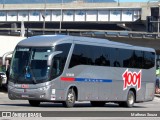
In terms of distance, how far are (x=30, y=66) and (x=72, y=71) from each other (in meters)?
2.07

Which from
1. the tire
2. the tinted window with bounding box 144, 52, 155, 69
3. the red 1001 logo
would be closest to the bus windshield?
the tire

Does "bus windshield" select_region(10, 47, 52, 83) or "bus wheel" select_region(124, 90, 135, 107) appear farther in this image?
"bus wheel" select_region(124, 90, 135, 107)

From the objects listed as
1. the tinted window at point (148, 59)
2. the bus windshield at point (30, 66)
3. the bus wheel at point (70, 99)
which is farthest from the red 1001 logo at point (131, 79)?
the bus windshield at point (30, 66)

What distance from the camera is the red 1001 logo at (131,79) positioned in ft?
99.6

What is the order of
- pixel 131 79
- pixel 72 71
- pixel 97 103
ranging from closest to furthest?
1. pixel 72 71
2. pixel 97 103
3. pixel 131 79

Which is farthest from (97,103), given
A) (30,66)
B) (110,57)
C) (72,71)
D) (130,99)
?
(30,66)

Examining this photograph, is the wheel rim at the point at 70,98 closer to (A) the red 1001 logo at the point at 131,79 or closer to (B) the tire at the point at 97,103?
(B) the tire at the point at 97,103

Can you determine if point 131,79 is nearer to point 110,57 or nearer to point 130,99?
point 130,99

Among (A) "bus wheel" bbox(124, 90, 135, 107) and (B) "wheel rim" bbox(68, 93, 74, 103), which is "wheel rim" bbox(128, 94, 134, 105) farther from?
(B) "wheel rim" bbox(68, 93, 74, 103)

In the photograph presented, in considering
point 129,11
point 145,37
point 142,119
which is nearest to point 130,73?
point 142,119

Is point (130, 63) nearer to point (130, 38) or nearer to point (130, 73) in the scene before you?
point (130, 73)

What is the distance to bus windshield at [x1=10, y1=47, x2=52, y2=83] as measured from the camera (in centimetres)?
2503

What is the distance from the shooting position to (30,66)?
2512 cm

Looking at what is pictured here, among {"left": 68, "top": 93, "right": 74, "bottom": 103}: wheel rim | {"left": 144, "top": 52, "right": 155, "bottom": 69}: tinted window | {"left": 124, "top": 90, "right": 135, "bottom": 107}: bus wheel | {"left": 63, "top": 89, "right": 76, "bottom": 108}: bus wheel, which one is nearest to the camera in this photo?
{"left": 63, "top": 89, "right": 76, "bottom": 108}: bus wheel
